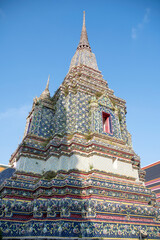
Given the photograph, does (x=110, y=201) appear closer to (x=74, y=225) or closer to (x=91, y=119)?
(x=74, y=225)

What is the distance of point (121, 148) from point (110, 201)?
3.61m

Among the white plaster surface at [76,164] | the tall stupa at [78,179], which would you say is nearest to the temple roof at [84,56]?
the tall stupa at [78,179]

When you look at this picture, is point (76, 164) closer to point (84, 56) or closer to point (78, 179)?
point (78, 179)

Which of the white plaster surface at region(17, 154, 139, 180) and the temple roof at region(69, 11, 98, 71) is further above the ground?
the temple roof at region(69, 11, 98, 71)

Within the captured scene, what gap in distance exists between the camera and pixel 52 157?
10047 millimetres

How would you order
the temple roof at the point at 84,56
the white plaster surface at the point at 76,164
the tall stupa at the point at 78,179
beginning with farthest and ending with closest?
the temple roof at the point at 84,56, the white plaster surface at the point at 76,164, the tall stupa at the point at 78,179

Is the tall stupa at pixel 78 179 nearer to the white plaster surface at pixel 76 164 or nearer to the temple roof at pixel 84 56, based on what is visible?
the white plaster surface at pixel 76 164

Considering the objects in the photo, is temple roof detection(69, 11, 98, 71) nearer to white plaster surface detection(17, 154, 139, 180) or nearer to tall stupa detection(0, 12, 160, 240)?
tall stupa detection(0, 12, 160, 240)

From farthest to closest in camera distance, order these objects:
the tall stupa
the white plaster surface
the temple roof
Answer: the temple roof
the white plaster surface
the tall stupa

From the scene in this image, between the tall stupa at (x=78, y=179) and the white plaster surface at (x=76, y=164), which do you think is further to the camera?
the white plaster surface at (x=76, y=164)

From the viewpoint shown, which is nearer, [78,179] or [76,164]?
[78,179]

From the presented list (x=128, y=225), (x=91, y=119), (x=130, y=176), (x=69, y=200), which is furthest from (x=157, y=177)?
(x=69, y=200)

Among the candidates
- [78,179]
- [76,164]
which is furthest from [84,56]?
[78,179]

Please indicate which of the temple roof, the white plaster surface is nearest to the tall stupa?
the white plaster surface
